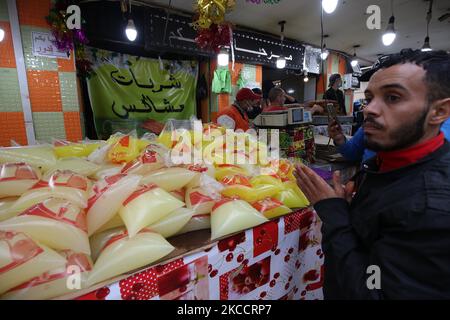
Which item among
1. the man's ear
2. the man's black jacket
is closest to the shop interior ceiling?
the man's ear

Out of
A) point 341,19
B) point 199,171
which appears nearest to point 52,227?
point 199,171

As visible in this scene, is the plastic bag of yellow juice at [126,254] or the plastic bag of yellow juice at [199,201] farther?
the plastic bag of yellow juice at [199,201]

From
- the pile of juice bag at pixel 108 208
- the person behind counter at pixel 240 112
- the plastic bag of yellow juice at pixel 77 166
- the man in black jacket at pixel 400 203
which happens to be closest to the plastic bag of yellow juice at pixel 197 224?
the pile of juice bag at pixel 108 208

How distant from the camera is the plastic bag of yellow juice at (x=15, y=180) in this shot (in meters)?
0.86

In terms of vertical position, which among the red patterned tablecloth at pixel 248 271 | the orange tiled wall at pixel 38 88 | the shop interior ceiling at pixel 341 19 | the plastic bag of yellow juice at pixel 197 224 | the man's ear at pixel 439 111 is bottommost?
the red patterned tablecloth at pixel 248 271

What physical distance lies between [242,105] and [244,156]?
245 cm

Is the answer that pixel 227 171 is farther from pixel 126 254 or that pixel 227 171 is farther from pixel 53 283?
pixel 53 283

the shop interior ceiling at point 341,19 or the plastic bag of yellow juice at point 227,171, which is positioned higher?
the shop interior ceiling at point 341,19

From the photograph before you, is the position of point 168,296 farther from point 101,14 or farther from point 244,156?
point 101,14

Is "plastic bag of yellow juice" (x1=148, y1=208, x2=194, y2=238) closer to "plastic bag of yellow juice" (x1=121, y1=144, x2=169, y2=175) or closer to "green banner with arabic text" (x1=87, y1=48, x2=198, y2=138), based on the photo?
"plastic bag of yellow juice" (x1=121, y1=144, x2=169, y2=175)

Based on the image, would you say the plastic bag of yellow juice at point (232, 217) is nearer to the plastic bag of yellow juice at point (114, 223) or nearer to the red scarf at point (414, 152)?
the plastic bag of yellow juice at point (114, 223)

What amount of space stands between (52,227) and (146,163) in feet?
1.53

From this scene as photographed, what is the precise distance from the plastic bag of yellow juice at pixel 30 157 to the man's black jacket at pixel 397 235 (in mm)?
1215

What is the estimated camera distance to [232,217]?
87 centimetres
